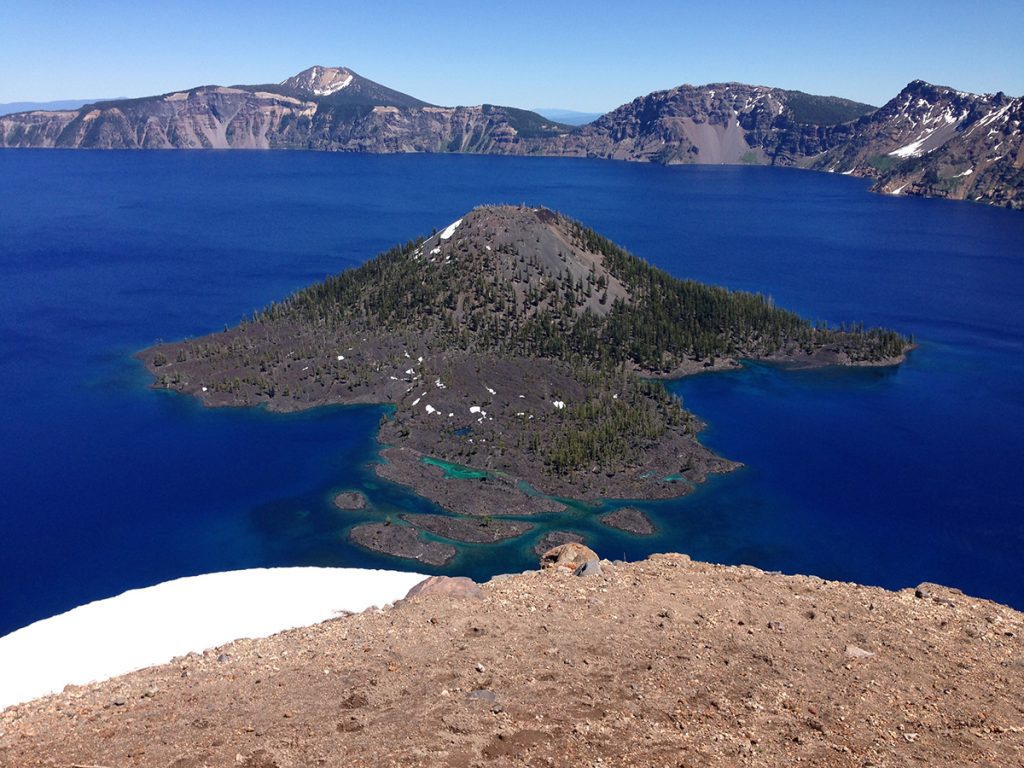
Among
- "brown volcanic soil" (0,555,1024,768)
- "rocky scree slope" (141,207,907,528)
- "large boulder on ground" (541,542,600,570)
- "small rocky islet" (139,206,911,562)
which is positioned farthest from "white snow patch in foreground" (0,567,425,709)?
"rocky scree slope" (141,207,907,528)

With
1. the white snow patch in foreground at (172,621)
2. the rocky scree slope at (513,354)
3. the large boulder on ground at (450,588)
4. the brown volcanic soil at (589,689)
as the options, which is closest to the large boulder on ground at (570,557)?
the brown volcanic soil at (589,689)

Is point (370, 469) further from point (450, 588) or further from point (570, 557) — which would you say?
point (450, 588)

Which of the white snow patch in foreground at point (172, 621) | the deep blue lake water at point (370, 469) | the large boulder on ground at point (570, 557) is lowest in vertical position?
the deep blue lake water at point (370, 469)

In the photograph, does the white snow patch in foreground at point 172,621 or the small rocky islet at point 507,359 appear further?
the small rocky islet at point 507,359

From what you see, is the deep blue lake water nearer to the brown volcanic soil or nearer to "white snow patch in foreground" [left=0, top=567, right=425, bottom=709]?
"white snow patch in foreground" [left=0, top=567, right=425, bottom=709]

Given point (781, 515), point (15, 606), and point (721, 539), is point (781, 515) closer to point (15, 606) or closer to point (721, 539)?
point (721, 539)

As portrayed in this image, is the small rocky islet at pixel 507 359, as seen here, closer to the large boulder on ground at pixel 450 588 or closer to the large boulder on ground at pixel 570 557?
the large boulder on ground at pixel 570 557
